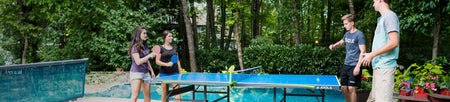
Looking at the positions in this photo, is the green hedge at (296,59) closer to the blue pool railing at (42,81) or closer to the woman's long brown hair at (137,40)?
the blue pool railing at (42,81)

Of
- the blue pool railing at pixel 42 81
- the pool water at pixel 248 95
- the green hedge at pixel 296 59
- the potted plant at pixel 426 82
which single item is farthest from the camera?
the green hedge at pixel 296 59

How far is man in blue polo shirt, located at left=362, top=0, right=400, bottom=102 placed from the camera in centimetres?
269

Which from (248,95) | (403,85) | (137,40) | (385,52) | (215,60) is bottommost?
(248,95)

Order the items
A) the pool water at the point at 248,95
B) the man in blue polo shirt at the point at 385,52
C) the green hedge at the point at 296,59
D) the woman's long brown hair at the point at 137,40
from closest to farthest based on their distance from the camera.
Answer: the man in blue polo shirt at the point at 385,52 < the woman's long brown hair at the point at 137,40 < the pool water at the point at 248,95 < the green hedge at the point at 296,59

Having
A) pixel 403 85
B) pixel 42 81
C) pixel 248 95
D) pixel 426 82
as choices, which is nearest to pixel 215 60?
pixel 248 95

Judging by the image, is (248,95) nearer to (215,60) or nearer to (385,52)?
(215,60)

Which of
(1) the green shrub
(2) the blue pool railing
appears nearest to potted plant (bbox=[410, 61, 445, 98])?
(1) the green shrub

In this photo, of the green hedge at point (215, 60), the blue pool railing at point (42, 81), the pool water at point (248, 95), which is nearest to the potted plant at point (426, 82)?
the pool water at point (248, 95)

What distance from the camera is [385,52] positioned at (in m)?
2.74

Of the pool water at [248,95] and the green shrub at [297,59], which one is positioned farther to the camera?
the green shrub at [297,59]

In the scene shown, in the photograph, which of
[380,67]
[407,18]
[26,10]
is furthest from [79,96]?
[26,10]

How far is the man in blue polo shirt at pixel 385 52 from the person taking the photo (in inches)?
106

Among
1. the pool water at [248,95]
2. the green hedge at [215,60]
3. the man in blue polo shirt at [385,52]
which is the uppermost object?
the man in blue polo shirt at [385,52]

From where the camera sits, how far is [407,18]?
7.06 metres
